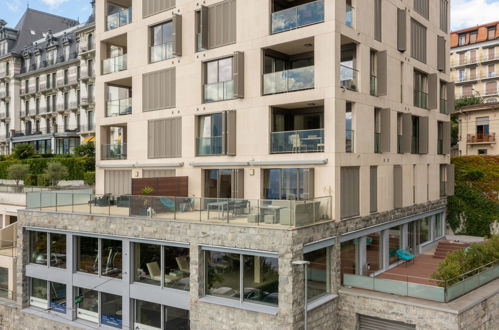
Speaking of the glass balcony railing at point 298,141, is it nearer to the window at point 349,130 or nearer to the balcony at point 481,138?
the window at point 349,130

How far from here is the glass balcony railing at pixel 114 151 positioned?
87.2 feet

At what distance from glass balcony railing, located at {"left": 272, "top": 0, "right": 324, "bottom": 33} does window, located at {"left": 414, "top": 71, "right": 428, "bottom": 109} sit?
32.4ft

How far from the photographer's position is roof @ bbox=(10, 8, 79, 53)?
66.1m

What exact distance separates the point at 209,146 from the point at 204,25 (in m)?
5.99

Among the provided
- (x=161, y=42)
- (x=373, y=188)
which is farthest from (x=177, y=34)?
(x=373, y=188)

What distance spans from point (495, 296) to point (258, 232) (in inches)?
417

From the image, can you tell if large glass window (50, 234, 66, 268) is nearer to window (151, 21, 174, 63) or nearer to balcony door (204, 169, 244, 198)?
balcony door (204, 169, 244, 198)

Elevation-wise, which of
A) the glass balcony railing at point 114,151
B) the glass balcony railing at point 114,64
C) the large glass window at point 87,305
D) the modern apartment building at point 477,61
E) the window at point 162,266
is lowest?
the large glass window at point 87,305

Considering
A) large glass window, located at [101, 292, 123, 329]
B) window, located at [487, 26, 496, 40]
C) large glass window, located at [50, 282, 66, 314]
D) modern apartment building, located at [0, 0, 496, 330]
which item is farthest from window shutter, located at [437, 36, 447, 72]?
window, located at [487, 26, 496, 40]

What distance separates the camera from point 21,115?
62344 mm

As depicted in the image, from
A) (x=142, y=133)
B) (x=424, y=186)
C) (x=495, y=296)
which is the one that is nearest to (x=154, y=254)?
(x=142, y=133)

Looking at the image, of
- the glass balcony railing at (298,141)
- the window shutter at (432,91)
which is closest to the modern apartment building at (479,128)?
the window shutter at (432,91)

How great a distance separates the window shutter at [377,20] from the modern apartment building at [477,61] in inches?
1957

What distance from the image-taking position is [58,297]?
21891 mm
